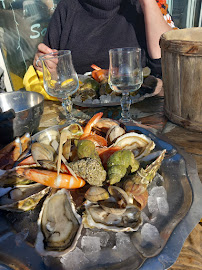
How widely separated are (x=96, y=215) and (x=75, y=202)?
0.29 ft

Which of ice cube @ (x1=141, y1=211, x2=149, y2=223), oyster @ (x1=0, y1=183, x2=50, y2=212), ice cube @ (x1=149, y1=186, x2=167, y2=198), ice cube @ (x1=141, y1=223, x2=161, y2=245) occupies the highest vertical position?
oyster @ (x1=0, y1=183, x2=50, y2=212)

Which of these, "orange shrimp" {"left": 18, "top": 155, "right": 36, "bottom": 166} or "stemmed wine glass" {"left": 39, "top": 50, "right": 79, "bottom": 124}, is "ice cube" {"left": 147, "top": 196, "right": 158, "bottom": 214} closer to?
"orange shrimp" {"left": 18, "top": 155, "right": 36, "bottom": 166}

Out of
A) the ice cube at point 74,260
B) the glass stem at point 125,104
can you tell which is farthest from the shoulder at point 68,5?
the ice cube at point 74,260

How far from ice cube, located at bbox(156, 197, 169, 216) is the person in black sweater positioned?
130 centimetres

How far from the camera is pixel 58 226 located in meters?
0.57

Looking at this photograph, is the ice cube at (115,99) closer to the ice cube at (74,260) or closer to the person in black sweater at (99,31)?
the person in black sweater at (99,31)

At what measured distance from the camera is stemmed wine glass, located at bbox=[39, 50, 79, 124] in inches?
38.9

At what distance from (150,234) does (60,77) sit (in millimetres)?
788

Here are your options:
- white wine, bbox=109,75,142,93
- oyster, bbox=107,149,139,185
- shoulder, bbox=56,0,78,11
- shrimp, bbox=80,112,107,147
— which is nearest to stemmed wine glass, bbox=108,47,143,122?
white wine, bbox=109,75,142,93

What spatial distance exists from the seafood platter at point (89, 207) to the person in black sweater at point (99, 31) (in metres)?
1.19

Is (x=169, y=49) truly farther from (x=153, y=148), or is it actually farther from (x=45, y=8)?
Result: (x=45, y=8)

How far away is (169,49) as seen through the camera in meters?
0.87

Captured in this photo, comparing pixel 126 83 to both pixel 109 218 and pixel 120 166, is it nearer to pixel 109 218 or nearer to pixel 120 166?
pixel 120 166

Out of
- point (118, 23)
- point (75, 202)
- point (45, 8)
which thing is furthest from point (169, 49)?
point (45, 8)
